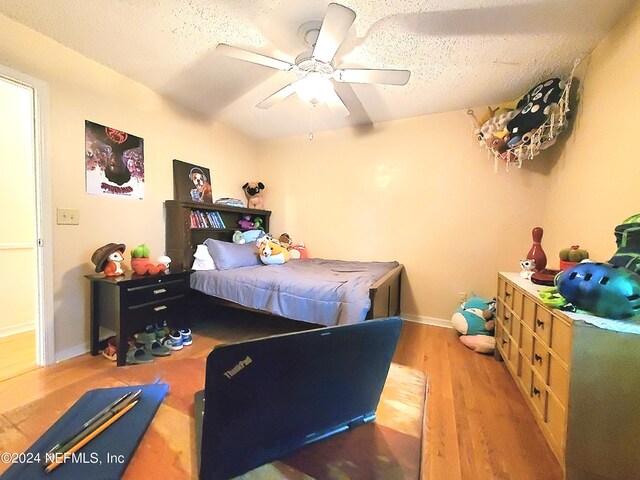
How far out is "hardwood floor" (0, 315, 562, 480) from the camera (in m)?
1.14

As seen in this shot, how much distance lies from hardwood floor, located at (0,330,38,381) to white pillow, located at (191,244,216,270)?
1.27 m

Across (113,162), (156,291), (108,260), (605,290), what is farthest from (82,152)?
(605,290)

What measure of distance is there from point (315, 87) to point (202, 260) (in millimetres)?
1837

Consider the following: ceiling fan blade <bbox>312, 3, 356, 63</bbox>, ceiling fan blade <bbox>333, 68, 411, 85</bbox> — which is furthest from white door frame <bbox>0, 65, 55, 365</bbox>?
ceiling fan blade <bbox>333, 68, 411, 85</bbox>

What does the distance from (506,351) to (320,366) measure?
6.79 feet

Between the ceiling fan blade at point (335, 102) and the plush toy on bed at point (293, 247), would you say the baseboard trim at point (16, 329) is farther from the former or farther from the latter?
the ceiling fan blade at point (335, 102)

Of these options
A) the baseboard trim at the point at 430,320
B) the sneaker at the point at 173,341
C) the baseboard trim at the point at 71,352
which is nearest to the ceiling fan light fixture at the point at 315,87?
the sneaker at the point at 173,341

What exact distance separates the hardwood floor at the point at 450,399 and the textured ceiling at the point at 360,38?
6.41 feet

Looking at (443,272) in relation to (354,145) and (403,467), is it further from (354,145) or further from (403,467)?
(403,467)

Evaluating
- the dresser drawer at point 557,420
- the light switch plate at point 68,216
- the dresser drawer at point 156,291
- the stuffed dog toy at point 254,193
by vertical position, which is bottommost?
the dresser drawer at point 557,420

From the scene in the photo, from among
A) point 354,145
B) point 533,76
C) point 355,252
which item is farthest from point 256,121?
point 533,76

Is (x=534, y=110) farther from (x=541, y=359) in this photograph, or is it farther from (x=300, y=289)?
(x=300, y=289)

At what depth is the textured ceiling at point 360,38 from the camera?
1.57 meters

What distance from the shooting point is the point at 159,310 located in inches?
86.4
